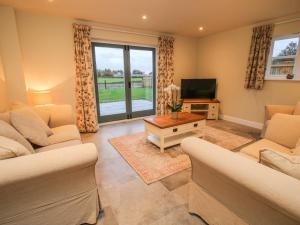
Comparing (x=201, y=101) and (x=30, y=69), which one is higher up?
(x=30, y=69)

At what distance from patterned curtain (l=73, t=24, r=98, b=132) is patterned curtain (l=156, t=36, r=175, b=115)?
187 centimetres

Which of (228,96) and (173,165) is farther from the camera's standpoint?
(228,96)

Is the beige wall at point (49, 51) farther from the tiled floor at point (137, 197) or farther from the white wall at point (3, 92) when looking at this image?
the tiled floor at point (137, 197)

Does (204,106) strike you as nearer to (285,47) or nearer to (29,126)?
(285,47)

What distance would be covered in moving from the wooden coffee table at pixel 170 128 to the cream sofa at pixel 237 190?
4.02 feet

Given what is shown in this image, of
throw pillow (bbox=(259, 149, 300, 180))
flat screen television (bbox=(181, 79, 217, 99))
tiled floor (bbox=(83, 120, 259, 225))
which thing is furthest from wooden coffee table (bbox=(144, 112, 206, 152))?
flat screen television (bbox=(181, 79, 217, 99))

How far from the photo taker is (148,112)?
4926 mm

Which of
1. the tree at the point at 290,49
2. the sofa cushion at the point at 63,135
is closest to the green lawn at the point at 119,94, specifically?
the sofa cushion at the point at 63,135

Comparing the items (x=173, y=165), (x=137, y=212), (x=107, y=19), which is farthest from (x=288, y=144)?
(x=107, y=19)

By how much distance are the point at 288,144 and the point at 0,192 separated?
2602 mm

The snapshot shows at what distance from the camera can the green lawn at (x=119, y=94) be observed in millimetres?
4188

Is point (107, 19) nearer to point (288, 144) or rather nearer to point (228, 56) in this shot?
point (228, 56)

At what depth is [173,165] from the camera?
2305 mm

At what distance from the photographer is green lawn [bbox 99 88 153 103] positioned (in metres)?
4.19
